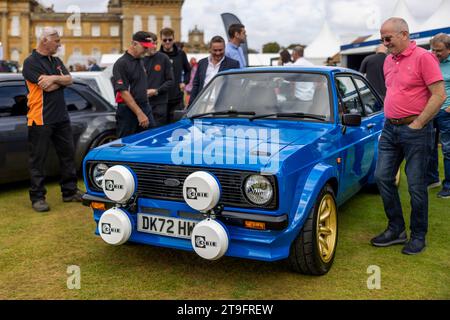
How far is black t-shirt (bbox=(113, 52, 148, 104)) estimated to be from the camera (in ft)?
18.4

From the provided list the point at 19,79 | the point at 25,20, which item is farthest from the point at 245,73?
the point at 25,20

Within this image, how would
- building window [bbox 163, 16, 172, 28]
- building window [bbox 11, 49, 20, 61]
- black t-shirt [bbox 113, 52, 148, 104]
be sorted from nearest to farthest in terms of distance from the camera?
black t-shirt [bbox 113, 52, 148, 104]
building window [bbox 163, 16, 172, 28]
building window [bbox 11, 49, 20, 61]

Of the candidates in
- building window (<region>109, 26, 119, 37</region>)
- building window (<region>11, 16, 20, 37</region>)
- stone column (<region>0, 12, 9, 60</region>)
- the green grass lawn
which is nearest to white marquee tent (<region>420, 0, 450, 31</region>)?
the green grass lawn

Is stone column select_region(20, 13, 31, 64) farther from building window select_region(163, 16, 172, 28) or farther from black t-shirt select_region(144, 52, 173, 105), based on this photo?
black t-shirt select_region(144, 52, 173, 105)

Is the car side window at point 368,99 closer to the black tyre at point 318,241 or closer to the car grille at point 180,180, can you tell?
the black tyre at point 318,241

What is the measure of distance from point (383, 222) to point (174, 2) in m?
89.0

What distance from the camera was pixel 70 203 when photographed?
576 centimetres

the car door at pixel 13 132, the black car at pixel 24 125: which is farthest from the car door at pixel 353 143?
the car door at pixel 13 132

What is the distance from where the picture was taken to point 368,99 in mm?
5551

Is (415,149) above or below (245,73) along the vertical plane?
below

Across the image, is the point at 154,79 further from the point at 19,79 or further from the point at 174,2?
the point at 174,2

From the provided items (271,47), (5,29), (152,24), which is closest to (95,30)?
(152,24)

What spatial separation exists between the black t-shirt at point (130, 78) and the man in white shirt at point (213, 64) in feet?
3.49

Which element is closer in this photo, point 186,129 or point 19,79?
point 186,129
